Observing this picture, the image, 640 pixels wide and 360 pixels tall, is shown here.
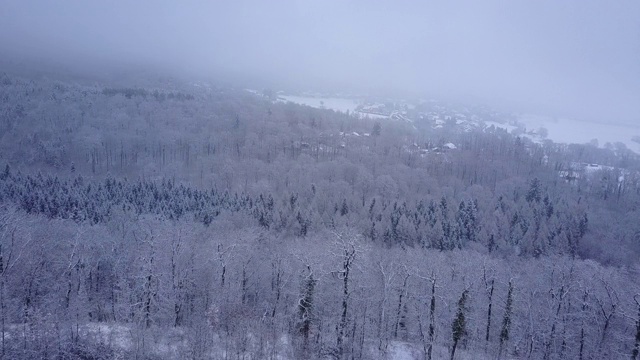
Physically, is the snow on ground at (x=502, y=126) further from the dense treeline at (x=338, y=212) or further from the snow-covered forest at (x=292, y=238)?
the dense treeline at (x=338, y=212)

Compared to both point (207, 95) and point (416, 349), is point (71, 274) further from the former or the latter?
point (207, 95)

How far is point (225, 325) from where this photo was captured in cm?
2738

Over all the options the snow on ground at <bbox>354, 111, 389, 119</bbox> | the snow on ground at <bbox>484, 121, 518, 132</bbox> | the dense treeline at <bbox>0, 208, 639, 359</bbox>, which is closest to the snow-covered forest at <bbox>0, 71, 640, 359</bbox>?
the dense treeline at <bbox>0, 208, 639, 359</bbox>

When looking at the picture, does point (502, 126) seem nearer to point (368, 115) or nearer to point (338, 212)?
point (368, 115)

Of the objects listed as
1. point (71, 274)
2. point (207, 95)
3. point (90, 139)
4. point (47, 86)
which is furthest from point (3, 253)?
point (207, 95)

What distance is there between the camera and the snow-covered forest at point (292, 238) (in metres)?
27.2

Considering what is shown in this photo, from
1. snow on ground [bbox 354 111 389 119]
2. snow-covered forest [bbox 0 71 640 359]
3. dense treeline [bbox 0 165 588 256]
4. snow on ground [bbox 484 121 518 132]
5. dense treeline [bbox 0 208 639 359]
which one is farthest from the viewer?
snow on ground [bbox 484 121 518 132]

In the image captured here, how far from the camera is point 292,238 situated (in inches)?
1746

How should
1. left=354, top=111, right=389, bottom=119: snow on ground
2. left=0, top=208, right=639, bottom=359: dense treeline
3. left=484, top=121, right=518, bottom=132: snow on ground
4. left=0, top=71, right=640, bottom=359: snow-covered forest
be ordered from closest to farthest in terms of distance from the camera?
1. left=0, top=208, right=639, bottom=359: dense treeline
2. left=0, top=71, right=640, bottom=359: snow-covered forest
3. left=354, top=111, right=389, bottom=119: snow on ground
4. left=484, top=121, right=518, bottom=132: snow on ground

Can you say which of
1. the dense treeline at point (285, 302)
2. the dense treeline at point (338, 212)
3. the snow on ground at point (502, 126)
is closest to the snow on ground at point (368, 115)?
the snow on ground at point (502, 126)

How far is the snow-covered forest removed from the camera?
27.2m

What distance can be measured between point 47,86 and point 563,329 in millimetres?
102982

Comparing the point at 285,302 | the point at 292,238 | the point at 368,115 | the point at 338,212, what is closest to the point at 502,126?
the point at 368,115

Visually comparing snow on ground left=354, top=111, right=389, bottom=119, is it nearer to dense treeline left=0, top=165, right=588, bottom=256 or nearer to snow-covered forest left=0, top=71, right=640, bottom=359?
snow-covered forest left=0, top=71, right=640, bottom=359
